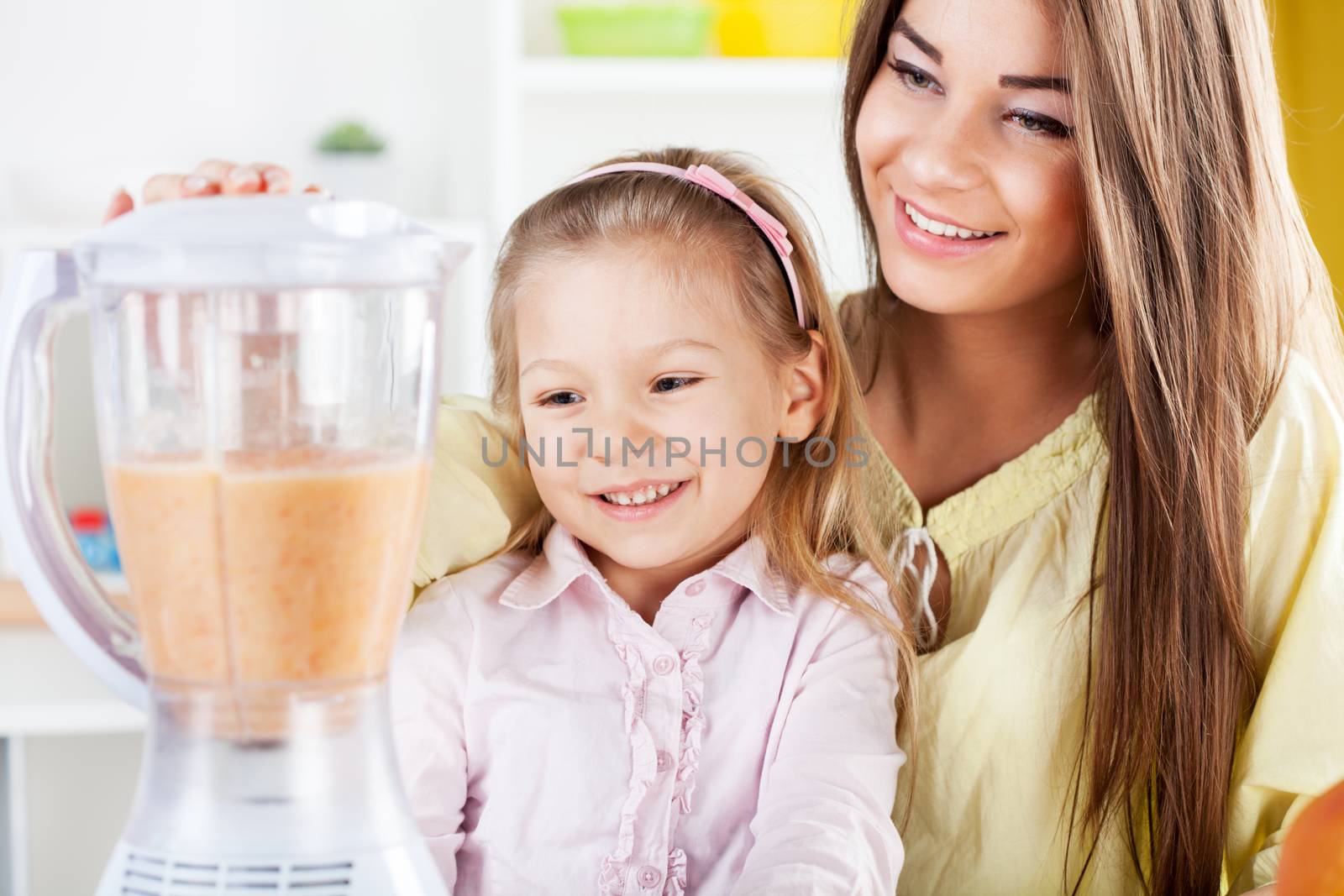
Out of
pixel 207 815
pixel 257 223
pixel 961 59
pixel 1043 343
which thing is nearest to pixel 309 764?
pixel 207 815

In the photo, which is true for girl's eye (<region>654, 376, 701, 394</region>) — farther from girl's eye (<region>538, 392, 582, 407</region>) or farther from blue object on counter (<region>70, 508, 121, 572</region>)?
blue object on counter (<region>70, 508, 121, 572</region>)

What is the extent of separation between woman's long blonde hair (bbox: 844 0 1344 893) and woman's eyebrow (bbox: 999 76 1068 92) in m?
0.03

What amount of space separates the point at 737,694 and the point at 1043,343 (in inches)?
19.4

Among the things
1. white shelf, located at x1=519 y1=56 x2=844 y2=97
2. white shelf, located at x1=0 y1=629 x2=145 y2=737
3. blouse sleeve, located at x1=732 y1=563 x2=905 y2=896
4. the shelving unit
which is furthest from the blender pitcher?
white shelf, located at x1=519 y1=56 x2=844 y2=97

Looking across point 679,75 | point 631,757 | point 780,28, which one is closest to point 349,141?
point 679,75

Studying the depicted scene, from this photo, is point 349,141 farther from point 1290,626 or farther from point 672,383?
point 1290,626

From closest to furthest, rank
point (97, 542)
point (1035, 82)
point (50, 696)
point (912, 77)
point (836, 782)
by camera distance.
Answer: point (836, 782)
point (1035, 82)
point (912, 77)
point (50, 696)
point (97, 542)

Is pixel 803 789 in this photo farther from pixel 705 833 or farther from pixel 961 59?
pixel 961 59

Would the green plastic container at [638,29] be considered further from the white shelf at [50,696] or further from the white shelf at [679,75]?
the white shelf at [50,696]

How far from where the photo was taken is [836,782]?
92 cm

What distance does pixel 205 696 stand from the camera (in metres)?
0.58

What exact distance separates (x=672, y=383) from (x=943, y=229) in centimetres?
29

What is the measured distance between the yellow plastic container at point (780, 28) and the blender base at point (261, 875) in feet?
7.51

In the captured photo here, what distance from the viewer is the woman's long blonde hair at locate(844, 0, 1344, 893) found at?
0.99 meters
